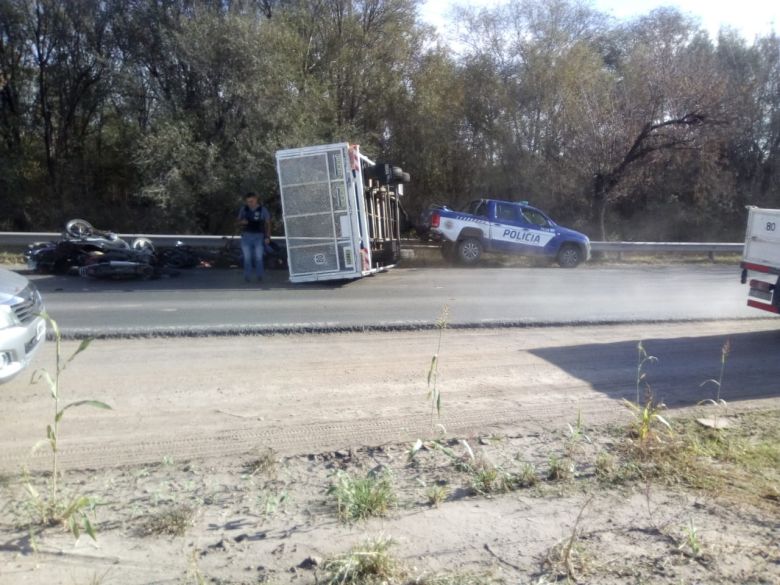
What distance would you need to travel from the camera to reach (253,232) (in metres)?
15.0

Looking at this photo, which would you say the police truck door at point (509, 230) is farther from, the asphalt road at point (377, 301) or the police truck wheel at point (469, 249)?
the asphalt road at point (377, 301)

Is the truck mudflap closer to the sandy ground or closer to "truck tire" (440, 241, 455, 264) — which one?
the sandy ground

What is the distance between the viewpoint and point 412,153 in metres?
26.9

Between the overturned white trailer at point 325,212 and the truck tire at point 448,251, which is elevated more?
the overturned white trailer at point 325,212

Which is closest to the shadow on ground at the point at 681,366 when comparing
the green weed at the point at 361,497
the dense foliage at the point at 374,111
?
the green weed at the point at 361,497

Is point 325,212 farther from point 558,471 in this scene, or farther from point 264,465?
point 558,471

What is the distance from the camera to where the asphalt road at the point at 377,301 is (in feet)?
32.9

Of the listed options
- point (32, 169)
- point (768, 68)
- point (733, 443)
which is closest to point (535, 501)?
point (733, 443)

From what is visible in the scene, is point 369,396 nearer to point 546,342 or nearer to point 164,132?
point 546,342

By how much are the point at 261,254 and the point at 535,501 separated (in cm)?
1140

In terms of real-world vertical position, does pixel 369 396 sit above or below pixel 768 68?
below

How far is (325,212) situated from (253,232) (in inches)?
64.2

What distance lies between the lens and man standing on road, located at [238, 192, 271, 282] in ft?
48.8

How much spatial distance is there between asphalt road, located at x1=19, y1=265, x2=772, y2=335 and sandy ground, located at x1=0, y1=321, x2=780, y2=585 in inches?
40.2
